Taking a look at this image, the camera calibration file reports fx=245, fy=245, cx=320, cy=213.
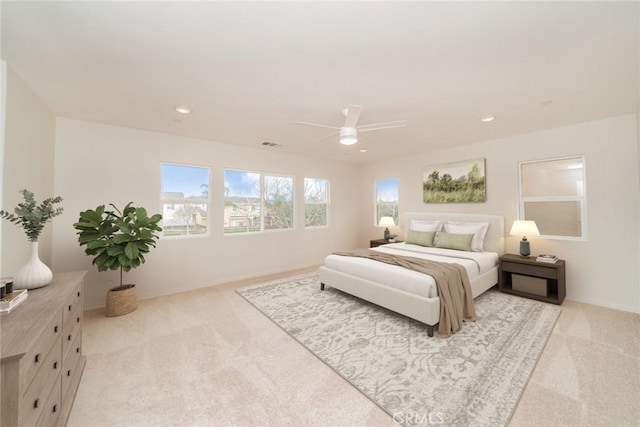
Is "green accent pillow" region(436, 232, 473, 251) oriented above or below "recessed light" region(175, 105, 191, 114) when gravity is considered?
below

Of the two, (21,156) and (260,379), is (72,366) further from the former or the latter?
(21,156)

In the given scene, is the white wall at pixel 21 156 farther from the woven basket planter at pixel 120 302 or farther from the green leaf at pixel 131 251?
the woven basket planter at pixel 120 302

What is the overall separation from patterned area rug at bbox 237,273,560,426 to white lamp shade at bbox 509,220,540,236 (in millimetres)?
962

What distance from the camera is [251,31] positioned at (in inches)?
65.6

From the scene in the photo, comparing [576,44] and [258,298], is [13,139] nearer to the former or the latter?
[258,298]

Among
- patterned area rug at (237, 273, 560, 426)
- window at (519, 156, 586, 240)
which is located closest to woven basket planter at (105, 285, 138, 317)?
patterned area rug at (237, 273, 560, 426)

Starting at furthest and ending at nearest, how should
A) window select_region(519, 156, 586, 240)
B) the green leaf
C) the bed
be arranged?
window select_region(519, 156, 586, 240)
the green leaf
the bed

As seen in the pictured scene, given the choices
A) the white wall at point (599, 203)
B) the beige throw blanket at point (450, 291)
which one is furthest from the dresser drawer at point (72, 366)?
the white wall at point (599, 203)

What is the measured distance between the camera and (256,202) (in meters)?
4.98

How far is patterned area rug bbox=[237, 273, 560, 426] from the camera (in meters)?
1.70

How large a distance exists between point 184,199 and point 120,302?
1.73 m

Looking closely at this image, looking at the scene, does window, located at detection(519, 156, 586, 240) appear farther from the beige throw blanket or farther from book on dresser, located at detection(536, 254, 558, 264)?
the beige throw blanket

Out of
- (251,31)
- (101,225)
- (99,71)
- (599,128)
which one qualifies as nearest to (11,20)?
(99,71)

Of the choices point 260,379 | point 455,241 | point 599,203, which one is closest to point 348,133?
point 260,379
